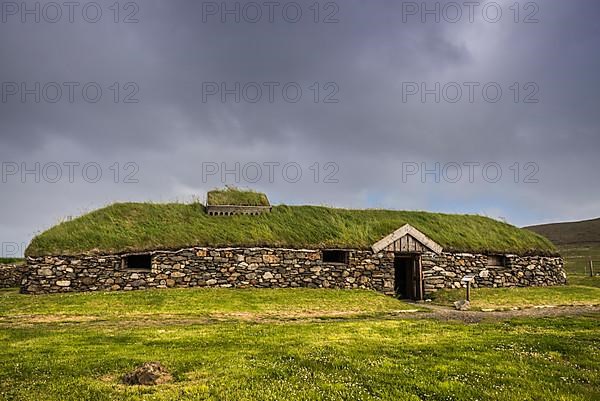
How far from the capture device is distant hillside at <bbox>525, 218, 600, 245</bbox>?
86731mm

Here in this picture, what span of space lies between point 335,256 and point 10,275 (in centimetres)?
2239

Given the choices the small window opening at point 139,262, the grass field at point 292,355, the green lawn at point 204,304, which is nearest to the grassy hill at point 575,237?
the green lawn at point 204,304

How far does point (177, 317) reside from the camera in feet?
56.8

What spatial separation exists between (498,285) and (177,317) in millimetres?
20735

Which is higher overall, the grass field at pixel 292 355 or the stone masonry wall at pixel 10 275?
the stone masonry wall at pixel 10 275

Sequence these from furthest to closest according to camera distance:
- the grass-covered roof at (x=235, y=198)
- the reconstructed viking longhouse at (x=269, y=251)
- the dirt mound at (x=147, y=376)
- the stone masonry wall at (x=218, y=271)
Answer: the grass-covered roof at (x=235, y=198) < the reconstructed viking longhouse at (x=269, y=251) < the stone masonry wall at (x=218, y=271) < the dirt mound at (x=147, y=376)

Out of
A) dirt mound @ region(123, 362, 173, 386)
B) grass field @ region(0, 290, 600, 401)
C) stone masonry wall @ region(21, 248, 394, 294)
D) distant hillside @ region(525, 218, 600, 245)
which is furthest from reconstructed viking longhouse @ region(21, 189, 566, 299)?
distant hillside @ region(525, 218, 600, 245)

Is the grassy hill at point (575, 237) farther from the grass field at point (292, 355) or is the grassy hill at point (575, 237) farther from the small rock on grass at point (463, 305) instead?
the grass field at point (292, 355)

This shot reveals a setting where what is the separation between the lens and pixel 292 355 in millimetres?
10266

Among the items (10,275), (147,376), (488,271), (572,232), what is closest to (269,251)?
(488,271)

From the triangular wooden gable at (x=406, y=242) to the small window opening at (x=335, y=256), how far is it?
1.79 m

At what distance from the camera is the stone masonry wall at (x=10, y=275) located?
30328 mm

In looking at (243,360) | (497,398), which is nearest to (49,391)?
(243,360)

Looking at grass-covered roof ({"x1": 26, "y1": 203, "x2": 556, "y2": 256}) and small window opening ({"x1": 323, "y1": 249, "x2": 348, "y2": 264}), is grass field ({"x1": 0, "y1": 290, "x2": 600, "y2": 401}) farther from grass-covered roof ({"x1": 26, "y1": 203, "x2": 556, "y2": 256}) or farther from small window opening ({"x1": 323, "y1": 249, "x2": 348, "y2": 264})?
small window opening ({"x1": 323, "y1": 249, "x2": 348, "y2": 264})
